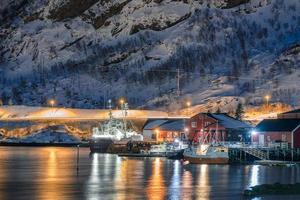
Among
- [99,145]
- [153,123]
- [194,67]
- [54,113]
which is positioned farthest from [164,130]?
[194,67]

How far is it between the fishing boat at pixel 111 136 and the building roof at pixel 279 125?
23.6 m

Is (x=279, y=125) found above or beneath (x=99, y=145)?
above

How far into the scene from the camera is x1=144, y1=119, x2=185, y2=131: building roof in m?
120

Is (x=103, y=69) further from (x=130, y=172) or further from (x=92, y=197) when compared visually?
(x=92, y=197)

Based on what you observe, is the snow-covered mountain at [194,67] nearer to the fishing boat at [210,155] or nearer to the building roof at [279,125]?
the building roof at [279,125]

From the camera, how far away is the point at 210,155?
81.3m

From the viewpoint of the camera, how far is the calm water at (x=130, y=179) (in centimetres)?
5216

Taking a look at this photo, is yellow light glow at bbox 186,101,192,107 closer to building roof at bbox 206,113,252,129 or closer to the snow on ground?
the snow on ground

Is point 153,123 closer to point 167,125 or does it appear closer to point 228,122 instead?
point 167,125

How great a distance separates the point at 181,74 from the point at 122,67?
22.1m

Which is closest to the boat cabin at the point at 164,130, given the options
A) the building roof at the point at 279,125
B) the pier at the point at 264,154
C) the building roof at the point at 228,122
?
the building roof at the point at 228,122

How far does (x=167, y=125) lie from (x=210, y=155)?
1585 inches

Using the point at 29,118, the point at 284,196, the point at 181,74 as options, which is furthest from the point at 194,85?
the point at 284,196

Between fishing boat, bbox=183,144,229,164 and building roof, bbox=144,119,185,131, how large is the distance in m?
36.3
